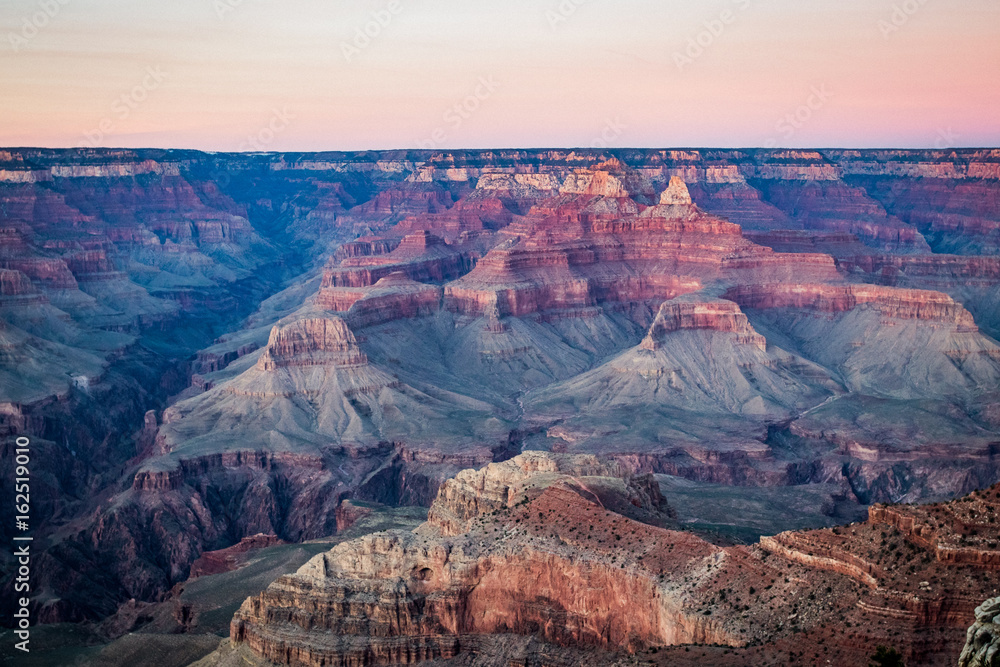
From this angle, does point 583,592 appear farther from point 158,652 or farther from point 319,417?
point 319,417

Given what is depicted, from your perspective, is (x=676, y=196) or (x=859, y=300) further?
(x=676, y=196)

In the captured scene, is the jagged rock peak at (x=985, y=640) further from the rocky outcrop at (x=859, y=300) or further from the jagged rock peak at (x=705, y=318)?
the rocky outcrop at (x=859, y=300)

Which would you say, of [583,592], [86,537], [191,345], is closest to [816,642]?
[583,592]

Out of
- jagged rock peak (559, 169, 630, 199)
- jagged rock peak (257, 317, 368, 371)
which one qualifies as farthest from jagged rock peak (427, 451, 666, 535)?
jagged rock peak (559, 169, 630, 199)

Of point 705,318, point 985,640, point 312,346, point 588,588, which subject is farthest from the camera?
point 705,318

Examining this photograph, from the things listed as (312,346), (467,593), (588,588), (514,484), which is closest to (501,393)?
(312,346)

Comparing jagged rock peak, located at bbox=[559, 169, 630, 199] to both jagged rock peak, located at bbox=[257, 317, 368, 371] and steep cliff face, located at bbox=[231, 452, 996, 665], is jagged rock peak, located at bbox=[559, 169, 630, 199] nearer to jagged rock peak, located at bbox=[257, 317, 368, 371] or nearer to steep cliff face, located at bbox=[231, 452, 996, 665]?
jagged rock peak, located at bbox=[257, 317, 368, 371]

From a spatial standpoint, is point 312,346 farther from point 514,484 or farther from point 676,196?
point 514,484

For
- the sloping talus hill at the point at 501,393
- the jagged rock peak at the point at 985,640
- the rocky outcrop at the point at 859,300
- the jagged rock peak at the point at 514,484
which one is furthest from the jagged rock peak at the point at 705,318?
the jagged rock peak at the point at 985,640
